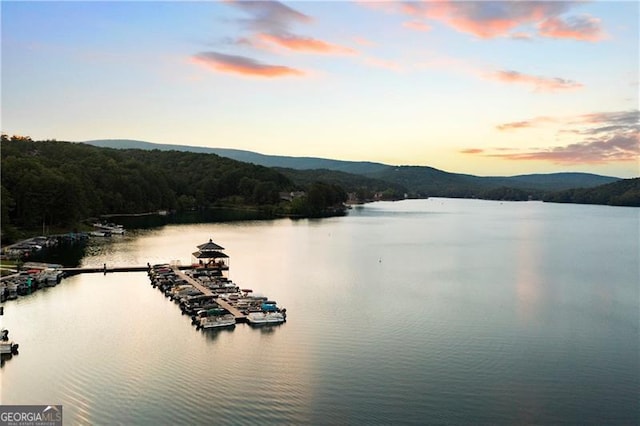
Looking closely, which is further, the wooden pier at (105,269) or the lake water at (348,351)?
the wooden pier at (105,269)

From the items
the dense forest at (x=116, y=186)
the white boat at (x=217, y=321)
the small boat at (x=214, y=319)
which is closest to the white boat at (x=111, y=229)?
the dense forest at (x=116, y=186)

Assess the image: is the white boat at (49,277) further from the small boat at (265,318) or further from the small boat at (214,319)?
the small boat at (265,318)

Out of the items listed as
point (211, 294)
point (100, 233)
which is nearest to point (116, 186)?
point (100, 233)

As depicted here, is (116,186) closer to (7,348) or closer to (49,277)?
(49,277)

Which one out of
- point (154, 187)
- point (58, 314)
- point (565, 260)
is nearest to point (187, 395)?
point (58, 314)

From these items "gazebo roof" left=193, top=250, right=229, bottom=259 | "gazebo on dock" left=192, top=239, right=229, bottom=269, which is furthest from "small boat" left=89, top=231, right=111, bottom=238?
"gazebo roof" left=193, top=250, right=229, bottom=259
